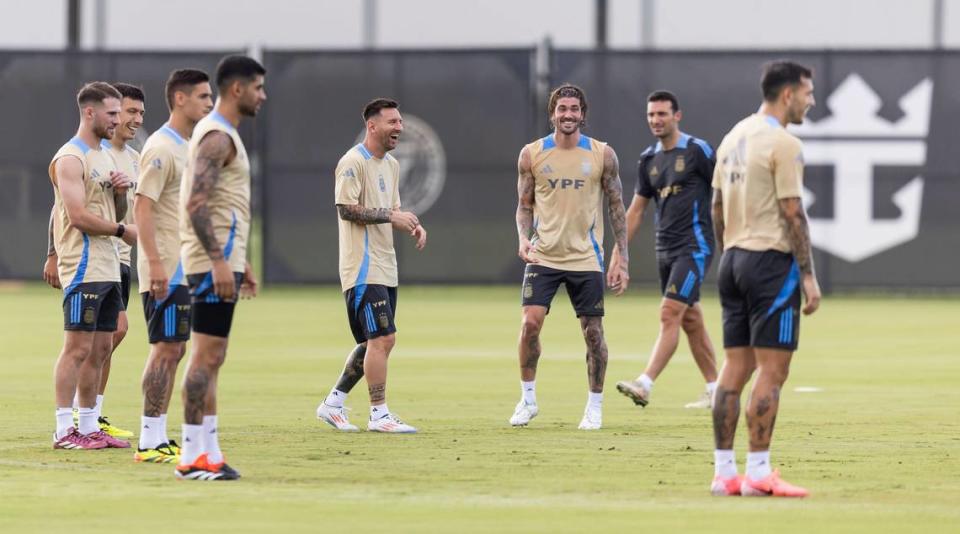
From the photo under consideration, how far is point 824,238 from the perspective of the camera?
27688 millimetres

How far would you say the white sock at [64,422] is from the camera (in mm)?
10875

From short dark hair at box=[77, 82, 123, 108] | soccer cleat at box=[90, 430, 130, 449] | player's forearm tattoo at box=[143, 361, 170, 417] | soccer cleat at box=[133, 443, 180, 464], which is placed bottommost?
soccer cleat at box=[90, 430, 130, 449]

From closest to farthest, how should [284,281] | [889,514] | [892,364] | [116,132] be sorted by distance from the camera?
[889,514] → [116,132] → [892,364] → [284,281]

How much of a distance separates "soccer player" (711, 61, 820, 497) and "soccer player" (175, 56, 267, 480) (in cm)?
254

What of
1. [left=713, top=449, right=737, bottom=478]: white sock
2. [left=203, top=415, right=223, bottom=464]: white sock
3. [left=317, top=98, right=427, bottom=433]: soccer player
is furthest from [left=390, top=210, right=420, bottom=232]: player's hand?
[left=713, top=449, right=737, bottom=478]: white sock

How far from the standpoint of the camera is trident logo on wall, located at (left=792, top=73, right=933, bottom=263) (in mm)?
27531

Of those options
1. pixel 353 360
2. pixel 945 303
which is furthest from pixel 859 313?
pixel 353 360

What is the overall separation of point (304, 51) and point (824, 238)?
8839 mm

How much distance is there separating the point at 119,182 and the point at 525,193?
3110mm

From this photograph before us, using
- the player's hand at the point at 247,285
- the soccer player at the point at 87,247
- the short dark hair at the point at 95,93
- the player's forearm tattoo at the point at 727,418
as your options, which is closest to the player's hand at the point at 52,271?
the soccer player at the point at 87,247

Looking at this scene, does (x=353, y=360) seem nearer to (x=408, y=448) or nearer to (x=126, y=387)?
(x=408, y=448)

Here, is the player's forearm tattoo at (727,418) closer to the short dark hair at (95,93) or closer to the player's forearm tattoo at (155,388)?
the player's forearm tattoo at (155,388)

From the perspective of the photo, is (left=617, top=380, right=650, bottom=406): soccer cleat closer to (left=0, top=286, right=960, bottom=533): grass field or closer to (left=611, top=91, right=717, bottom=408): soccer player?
(left=0, top=286, right=960, bottom=533): grass field

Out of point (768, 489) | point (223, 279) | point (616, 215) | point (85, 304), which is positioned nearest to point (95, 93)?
point (85, 304)
